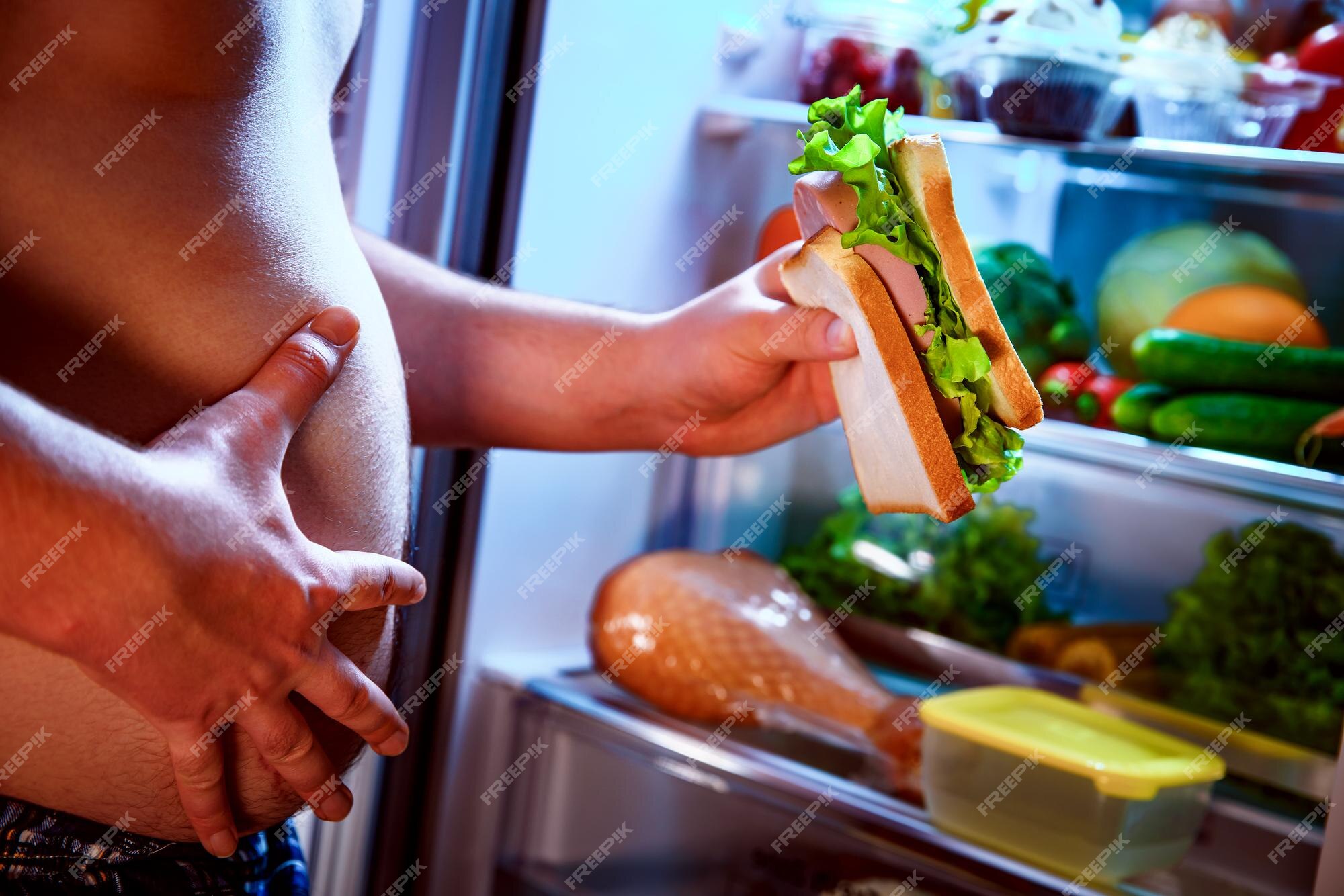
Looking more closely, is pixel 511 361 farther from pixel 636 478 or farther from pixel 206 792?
pixel 636 478

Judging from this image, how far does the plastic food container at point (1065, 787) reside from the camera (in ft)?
4.29

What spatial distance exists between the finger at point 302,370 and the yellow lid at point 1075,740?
34.6 inches

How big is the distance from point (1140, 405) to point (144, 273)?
119 cm

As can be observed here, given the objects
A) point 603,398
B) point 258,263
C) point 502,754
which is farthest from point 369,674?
point 502,754

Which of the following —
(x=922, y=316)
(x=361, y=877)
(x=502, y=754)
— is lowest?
(x=361, y=877)

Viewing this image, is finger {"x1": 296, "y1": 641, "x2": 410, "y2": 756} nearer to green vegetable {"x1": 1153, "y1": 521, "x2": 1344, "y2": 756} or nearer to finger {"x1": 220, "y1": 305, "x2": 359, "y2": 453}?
finger {"x1": 220, "y1": 305, "x2": 359, "y2": 453}

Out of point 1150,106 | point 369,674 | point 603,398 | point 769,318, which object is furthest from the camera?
point 1150,106

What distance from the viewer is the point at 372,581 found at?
75 centimetres

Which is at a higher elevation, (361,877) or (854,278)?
(854,278)

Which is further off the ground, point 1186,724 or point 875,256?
point 875,256

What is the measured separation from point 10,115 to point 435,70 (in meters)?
1.03

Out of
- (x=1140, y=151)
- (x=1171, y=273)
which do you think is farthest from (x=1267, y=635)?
(x=1140, y=151)

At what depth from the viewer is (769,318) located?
1.02m

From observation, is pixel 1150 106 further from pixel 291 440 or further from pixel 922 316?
pixel 291 440
